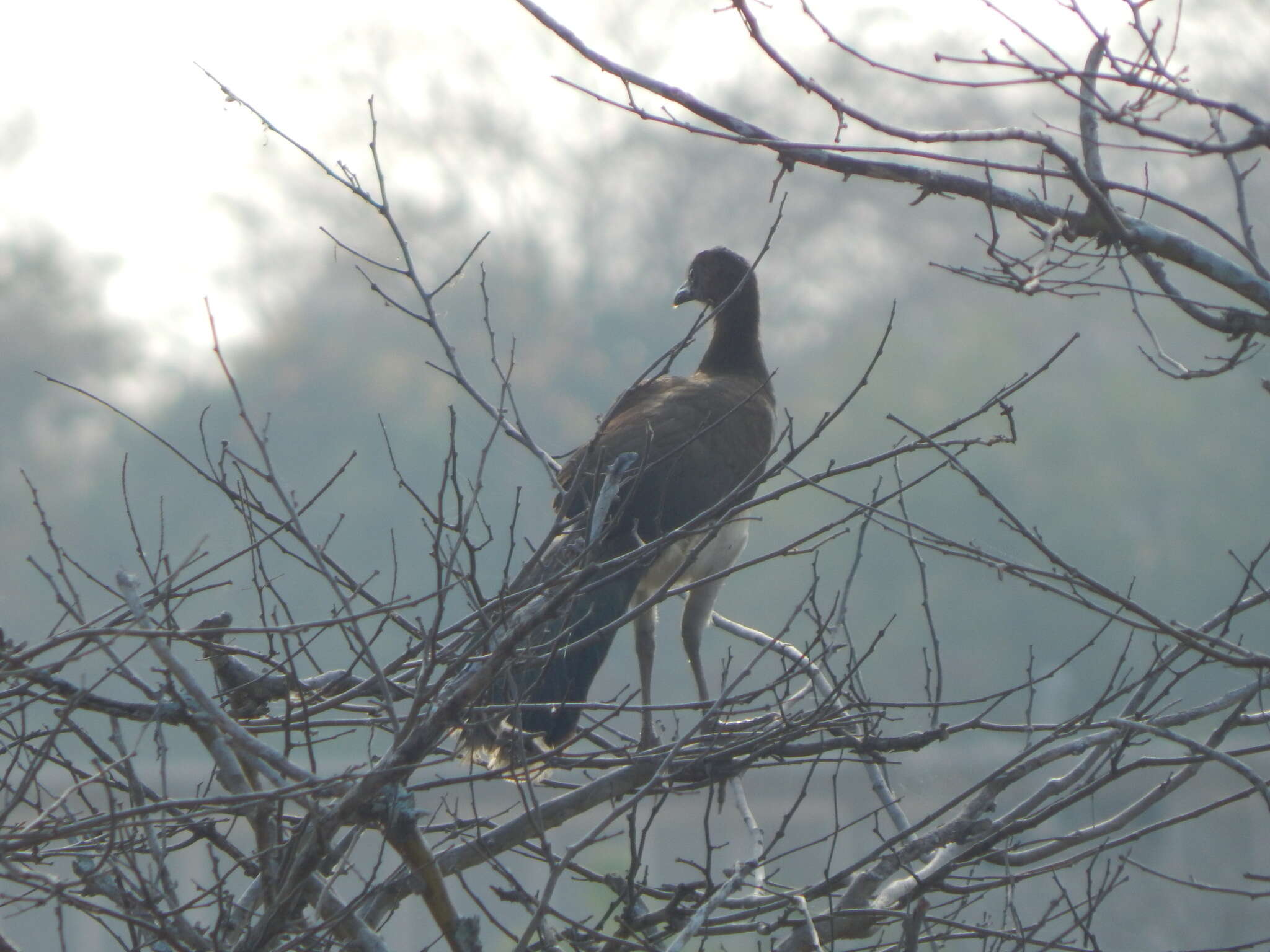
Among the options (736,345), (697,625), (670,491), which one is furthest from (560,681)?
(736,345)

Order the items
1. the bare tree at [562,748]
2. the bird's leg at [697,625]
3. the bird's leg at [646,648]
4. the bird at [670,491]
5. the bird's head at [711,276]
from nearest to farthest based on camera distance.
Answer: the bare tree at [562,748] → the bird at [670,491] → the bird's leg at [646,648] → the bird's leg at [697,625] → the bird's head at [711,276]

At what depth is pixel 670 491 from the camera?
5242 millimetres

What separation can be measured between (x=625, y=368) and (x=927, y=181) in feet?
74.6

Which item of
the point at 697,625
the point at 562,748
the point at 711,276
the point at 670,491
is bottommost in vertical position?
the point at 562,748

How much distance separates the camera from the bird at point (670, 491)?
412cm

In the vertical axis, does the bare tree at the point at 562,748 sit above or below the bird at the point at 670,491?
below

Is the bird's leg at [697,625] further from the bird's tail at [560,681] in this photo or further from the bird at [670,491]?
the bird's tail at [560,681]

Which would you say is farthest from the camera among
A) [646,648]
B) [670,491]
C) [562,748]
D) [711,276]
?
[711,276]

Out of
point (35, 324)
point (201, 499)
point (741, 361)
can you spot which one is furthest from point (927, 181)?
point (35, 324)

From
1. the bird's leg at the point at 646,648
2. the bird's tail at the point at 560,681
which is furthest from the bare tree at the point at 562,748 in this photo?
the bird's leg at the point at 646,648

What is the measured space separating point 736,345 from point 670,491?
138cm

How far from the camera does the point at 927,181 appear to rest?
326cm

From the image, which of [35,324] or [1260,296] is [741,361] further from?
[35,324]

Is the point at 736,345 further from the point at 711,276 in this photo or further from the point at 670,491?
the point at 670,491
